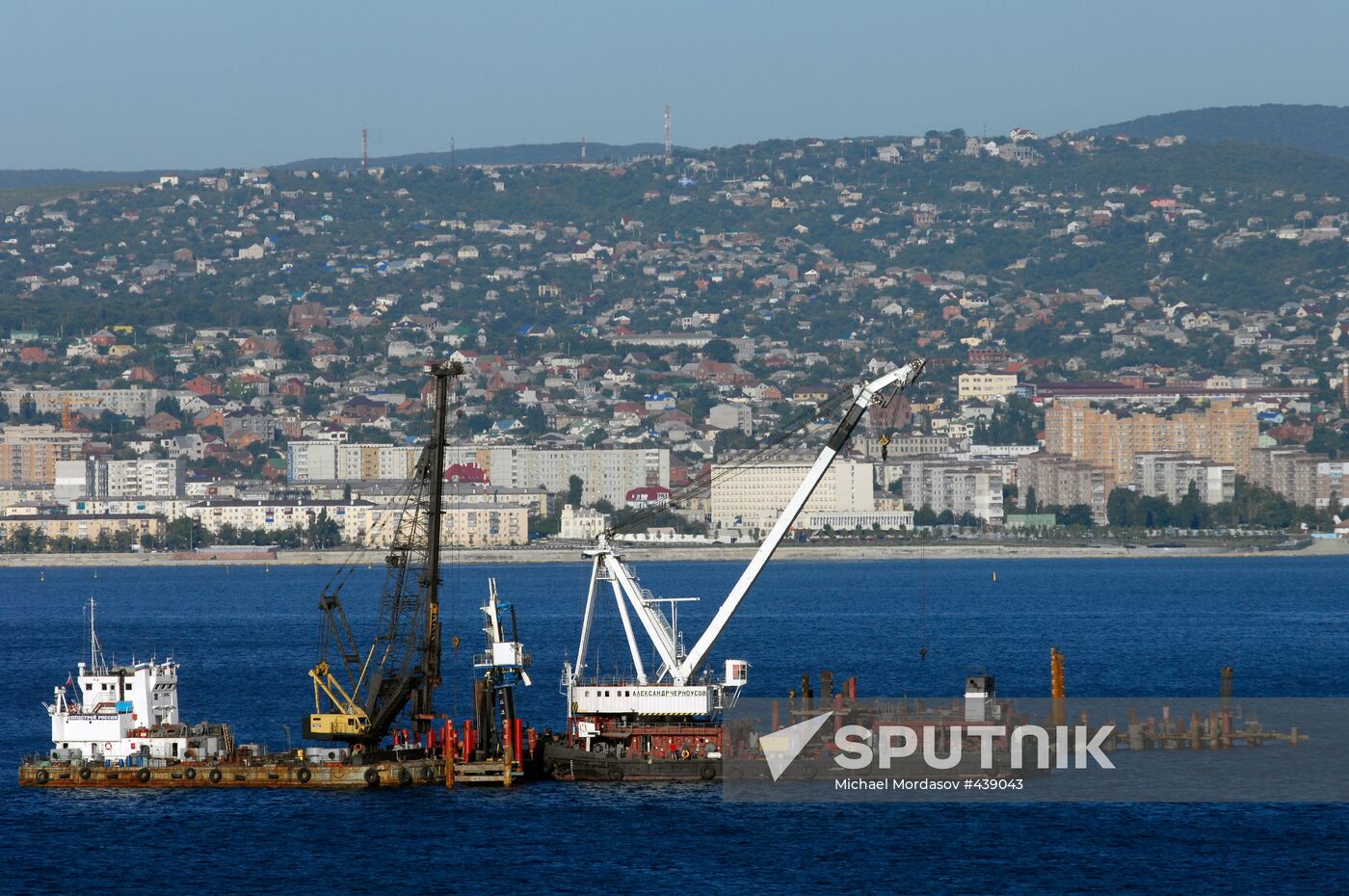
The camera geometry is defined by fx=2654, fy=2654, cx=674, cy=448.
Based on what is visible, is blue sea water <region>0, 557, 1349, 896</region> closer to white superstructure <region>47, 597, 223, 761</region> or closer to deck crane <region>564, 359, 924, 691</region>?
white superstructure <region>47, 597, 223, 761</region>

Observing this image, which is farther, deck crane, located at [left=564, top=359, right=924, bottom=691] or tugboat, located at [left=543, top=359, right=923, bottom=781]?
deck crane, located at [left=564, top=359, right=924, bottom=691]

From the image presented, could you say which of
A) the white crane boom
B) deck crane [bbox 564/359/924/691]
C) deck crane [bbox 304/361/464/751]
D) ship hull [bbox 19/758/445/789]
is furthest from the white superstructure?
the white crane boom

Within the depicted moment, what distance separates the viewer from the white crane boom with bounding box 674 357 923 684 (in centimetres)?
6191

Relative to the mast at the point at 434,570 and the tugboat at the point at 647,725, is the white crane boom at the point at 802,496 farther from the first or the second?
the mast at the point at 434,570

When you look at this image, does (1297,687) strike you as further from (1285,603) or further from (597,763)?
(1285,603)

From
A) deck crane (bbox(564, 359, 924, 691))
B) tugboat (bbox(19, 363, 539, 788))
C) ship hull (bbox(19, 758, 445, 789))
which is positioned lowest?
ship hull (bbox(19, 758, 445, 789))

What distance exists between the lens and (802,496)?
67000 mm

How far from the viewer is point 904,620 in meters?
128

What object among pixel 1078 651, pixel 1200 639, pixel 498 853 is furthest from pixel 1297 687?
pixel 498 853

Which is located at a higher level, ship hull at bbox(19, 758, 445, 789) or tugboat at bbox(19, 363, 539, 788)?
tugboat at bbox(19, 363, 539, 788)

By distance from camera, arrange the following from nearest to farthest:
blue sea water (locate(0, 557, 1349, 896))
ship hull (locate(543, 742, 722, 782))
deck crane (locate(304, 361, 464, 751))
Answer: blue sea water (locate(0, 557, 1349, 896))
ship hull (locate(543, 742, 722, 782))
deck crane (locate(304, 361, 464, 751))

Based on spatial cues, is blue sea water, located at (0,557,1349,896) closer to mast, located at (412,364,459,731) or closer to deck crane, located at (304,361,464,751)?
deck crane, located at (304,361,464,751)

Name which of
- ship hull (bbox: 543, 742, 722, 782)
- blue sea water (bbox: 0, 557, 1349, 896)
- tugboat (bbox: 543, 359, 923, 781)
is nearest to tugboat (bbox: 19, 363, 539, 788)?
blue sea water (bbox: 0, 557, 1349, 896)

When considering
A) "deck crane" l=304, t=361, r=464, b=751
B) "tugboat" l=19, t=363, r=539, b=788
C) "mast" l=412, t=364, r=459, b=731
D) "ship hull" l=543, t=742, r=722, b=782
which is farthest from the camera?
"mast" l=412, t=364, r=459, b=731
